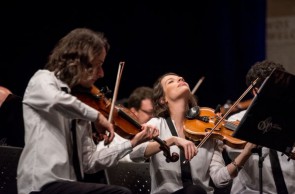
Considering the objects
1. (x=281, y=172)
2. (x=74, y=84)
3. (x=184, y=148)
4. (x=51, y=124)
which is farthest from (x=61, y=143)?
(x=281, y=172)

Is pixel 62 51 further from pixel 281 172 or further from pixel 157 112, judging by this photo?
pixel 281 172

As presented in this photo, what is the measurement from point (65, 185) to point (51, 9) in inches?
143

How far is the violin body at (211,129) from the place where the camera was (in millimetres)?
2896

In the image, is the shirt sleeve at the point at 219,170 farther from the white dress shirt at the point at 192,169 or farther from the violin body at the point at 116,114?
the violin body at the point at 116,114

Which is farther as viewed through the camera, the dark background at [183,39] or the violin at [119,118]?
the dark background at [183,39]

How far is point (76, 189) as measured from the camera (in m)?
2.22

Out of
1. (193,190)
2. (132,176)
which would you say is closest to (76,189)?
(193,190)

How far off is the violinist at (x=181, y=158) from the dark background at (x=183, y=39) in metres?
2.80

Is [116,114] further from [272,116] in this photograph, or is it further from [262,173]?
[262,173]

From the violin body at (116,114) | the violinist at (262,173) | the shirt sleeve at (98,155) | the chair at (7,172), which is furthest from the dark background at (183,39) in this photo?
the shirt sleeve at (98,155)

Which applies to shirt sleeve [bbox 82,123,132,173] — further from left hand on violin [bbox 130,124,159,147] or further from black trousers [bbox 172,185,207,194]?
black trousers [bbox 172,185,207,194]

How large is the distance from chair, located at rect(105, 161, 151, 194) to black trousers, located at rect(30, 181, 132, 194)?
3.05 ft

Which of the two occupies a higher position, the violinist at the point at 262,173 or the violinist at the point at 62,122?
the violinist at the point at 62,122

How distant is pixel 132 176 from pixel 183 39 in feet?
10.2
